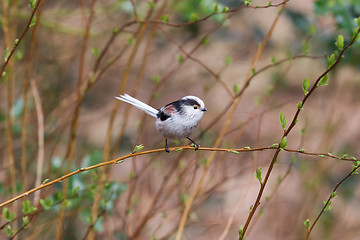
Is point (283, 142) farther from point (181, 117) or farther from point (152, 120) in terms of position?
point (152, 120)

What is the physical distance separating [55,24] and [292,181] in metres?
2.99

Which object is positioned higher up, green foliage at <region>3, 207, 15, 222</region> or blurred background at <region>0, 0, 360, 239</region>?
blurred background at <region>0, 0, 360, 239</region>

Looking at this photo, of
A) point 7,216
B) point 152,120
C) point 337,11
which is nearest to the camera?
point 7,216

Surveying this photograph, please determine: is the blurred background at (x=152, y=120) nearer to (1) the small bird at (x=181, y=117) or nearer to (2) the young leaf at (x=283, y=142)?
(1) the small bird at (x=181, y=117)

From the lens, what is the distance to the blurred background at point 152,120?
6.15 feet

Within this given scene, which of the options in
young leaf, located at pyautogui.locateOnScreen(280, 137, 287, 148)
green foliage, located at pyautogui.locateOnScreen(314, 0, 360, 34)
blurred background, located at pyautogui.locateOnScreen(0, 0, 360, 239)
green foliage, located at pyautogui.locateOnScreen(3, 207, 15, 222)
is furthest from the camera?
green foliage, located at pyautogui.locateOnScreen(314, 0, 360, 34)

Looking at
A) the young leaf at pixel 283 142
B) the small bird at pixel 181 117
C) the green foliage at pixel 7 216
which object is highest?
the small bird at pixel 181 117

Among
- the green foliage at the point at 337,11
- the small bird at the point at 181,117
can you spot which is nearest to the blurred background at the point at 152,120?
the green foliage at the point at 337,11

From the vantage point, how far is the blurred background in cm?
188

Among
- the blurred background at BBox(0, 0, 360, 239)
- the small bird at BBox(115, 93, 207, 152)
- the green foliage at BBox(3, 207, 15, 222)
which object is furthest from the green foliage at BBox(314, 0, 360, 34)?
the green foliage at BBox(3, 207, 15, 222)

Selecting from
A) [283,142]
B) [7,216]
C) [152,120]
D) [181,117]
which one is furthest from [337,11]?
[152,120]

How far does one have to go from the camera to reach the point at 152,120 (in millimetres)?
4555

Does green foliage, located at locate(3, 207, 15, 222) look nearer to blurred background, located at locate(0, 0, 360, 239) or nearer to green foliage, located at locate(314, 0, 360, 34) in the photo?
blurred background, located at locate(0, 0, 360, 239)

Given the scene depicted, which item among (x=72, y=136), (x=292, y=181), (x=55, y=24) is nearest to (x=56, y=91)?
(x=55, y=24)
